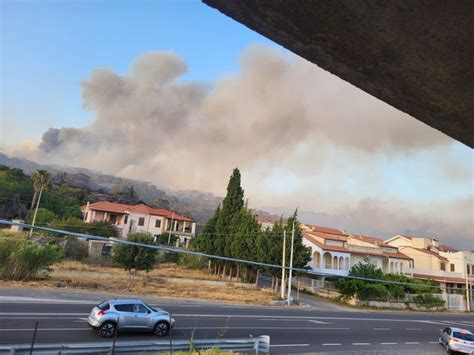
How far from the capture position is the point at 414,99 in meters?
2.30

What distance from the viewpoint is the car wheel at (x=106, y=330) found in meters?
13.7

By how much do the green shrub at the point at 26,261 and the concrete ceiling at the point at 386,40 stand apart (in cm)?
3150

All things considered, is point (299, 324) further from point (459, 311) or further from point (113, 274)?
point (459, 311)

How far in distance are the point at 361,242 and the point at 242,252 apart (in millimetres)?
28912

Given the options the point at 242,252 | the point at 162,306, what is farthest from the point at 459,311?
the point at 162,306

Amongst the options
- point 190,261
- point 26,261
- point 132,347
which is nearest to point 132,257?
point 26,261

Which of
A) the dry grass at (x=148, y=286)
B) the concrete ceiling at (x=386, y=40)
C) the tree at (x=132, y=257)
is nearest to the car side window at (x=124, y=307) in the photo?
the dry grass at (x=148, y=286)

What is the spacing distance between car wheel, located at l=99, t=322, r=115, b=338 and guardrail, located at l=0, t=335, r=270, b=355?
364cm

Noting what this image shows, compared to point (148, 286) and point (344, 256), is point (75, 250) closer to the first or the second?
point (148, 286)

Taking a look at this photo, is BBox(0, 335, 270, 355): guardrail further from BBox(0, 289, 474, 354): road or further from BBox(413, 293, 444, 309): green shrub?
BBox(413, 293, 444, 309): green shrub

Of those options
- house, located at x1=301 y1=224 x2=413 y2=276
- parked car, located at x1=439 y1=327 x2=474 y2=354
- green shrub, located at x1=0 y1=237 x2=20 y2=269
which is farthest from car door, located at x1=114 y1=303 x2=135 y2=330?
house, located at x1=301 y1=224 x2=413 y2=276

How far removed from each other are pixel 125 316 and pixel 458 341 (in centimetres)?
1697

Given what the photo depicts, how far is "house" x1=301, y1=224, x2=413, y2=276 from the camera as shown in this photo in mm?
50969

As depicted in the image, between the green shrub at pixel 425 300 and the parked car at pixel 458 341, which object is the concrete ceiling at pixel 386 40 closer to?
the parked car at pixel 458 341
